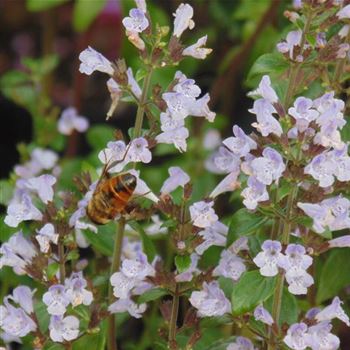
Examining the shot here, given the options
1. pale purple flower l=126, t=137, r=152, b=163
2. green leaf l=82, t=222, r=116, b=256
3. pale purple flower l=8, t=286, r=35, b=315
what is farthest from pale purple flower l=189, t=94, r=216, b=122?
pale purple flower l=8, t=286, r=35, b=315

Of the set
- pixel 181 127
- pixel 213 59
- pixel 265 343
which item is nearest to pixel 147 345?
pixel 265 343

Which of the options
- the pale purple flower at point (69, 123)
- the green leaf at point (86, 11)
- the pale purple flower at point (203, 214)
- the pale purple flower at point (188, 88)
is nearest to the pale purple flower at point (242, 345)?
the pale purple flower at point (203, 214)

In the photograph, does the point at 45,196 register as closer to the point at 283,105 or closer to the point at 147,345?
the point at 283,105

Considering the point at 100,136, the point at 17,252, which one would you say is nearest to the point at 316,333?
the point at 17,252

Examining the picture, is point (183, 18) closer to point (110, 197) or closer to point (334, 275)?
point (110, 197)

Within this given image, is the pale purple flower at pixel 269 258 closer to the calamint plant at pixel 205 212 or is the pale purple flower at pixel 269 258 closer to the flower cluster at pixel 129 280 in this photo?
the calamint plant at pixel 205 212

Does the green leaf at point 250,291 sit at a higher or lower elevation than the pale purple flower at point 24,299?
higher
